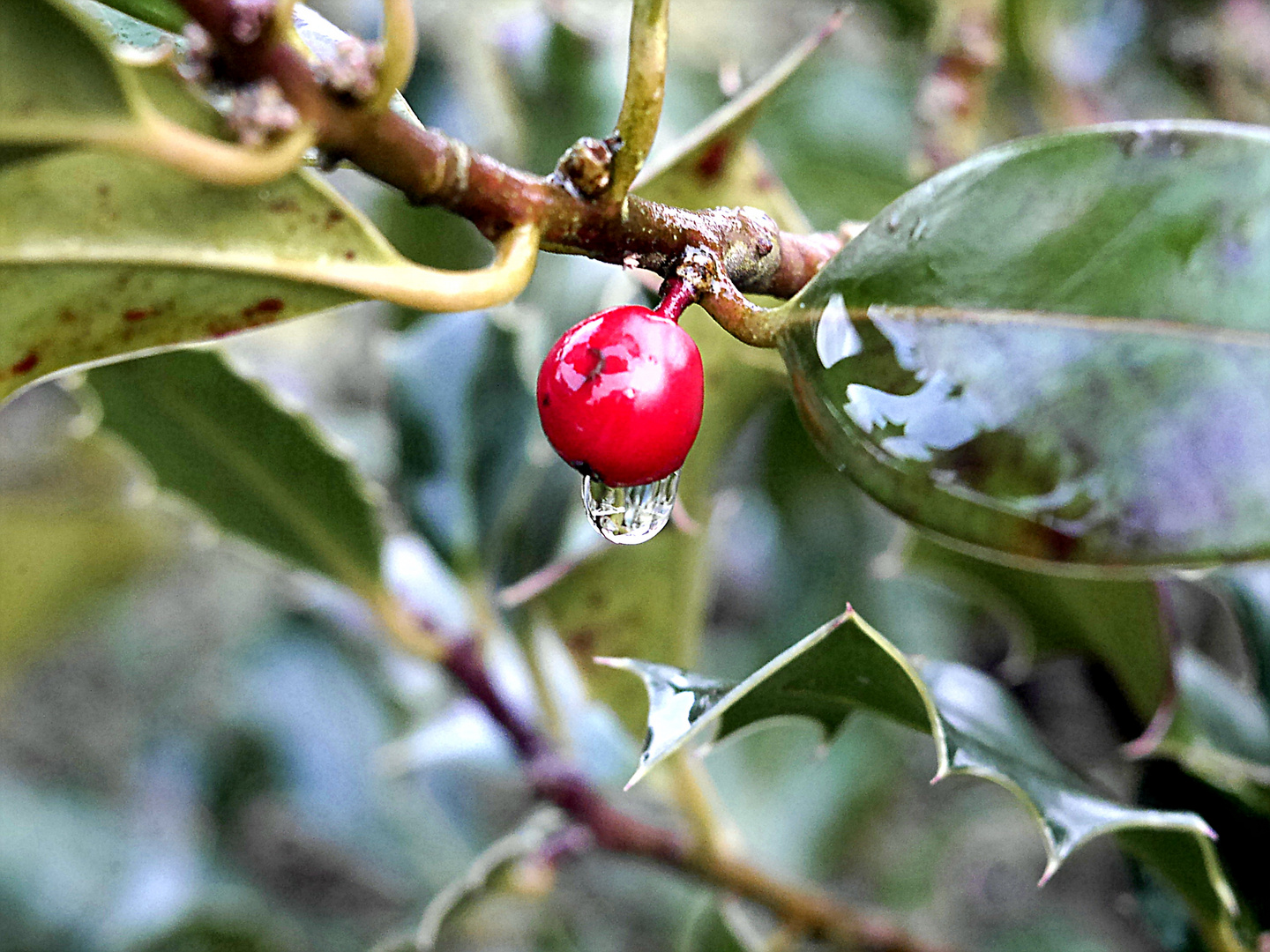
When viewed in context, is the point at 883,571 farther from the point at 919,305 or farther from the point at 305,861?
the point at 305,861

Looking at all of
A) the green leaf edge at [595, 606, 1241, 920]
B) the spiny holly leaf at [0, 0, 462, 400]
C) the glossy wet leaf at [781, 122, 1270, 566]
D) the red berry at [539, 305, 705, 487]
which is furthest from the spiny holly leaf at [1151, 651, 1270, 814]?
the spiny holly leaf at [0, 0, 462, 400]

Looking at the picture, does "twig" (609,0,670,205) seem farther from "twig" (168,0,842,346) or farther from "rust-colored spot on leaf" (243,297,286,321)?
"rust-colored spot on leaf" (243,297,286,321)

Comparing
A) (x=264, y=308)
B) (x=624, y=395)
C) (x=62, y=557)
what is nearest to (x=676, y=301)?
(x=624, y=395)

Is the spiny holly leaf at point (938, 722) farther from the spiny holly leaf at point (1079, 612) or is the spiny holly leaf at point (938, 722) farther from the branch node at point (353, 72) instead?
the branch node at point (353, 72)

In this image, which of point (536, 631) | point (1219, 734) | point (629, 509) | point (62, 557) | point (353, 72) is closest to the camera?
point (353, 72)

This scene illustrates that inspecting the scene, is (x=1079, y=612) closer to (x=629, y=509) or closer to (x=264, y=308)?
(x=629, y=509)

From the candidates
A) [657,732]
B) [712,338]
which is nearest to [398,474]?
[712,338]
